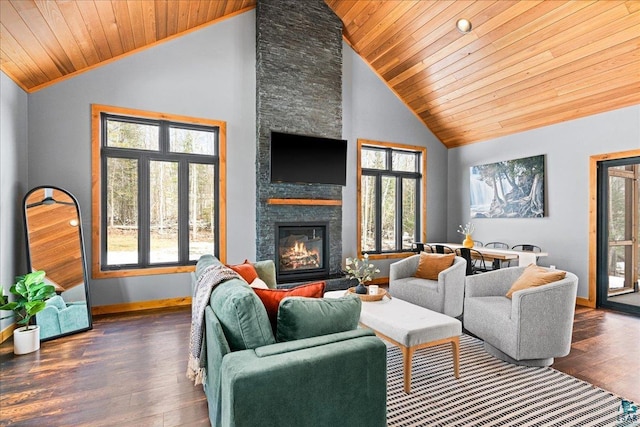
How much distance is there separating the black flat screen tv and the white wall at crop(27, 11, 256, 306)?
0.44 metres

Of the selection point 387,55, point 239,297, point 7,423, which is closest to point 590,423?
point 239,297

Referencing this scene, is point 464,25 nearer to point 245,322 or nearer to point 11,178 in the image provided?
point 245,322

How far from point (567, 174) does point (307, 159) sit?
3.93m

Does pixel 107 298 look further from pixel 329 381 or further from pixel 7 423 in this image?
pixel 329 381

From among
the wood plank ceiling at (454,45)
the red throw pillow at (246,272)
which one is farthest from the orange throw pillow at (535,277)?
the wood plank ceiling at (454,45)

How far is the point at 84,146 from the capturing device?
13.9 ft

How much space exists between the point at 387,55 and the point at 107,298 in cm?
560

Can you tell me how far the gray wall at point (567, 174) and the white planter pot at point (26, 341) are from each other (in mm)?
6575

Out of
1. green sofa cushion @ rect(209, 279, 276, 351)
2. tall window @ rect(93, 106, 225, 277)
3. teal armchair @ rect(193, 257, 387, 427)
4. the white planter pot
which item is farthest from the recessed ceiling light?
the white planter pot

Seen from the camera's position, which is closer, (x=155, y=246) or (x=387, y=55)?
(x=155, y=246)

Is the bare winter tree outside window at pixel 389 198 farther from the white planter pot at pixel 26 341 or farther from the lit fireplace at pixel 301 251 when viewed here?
the white planter pot at pixel 26 341

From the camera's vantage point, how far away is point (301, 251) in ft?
17.8

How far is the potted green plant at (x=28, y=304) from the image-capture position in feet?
10.2

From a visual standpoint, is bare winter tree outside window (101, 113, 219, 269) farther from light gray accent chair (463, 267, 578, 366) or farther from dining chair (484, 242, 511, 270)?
dining chair (484, 242, 511, 270)
